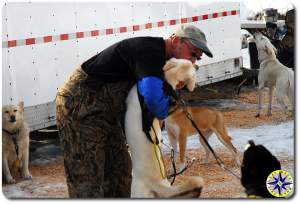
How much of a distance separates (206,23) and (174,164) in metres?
0.88

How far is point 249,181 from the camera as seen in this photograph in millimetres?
2992

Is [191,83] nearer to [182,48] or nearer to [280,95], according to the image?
[182,48]

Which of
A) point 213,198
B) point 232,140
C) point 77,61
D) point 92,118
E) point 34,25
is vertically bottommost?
point 213,198

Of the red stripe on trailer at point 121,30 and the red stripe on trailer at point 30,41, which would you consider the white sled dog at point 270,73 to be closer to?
the red stripe on trailer at point 121,30

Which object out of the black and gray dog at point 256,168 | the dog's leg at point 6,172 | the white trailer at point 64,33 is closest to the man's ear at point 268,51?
the white trailer at point 64,33

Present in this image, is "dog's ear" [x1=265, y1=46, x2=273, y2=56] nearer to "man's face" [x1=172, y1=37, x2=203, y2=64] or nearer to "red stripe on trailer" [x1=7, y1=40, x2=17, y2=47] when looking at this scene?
"man's face" [x1=172, y1=37, x2=203, y2=64]

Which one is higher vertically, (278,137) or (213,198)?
(278,137)

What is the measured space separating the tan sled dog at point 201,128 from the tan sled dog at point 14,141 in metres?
0.86

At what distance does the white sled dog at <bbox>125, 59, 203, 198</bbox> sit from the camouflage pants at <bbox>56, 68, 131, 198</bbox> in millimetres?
72

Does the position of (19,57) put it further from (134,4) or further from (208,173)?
(208,173)

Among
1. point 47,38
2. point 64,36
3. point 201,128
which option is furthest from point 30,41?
point 201,128

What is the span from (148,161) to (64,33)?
1014 mm

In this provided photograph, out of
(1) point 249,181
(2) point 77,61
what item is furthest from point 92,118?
(1) point 249,181

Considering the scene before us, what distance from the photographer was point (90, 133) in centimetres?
288
